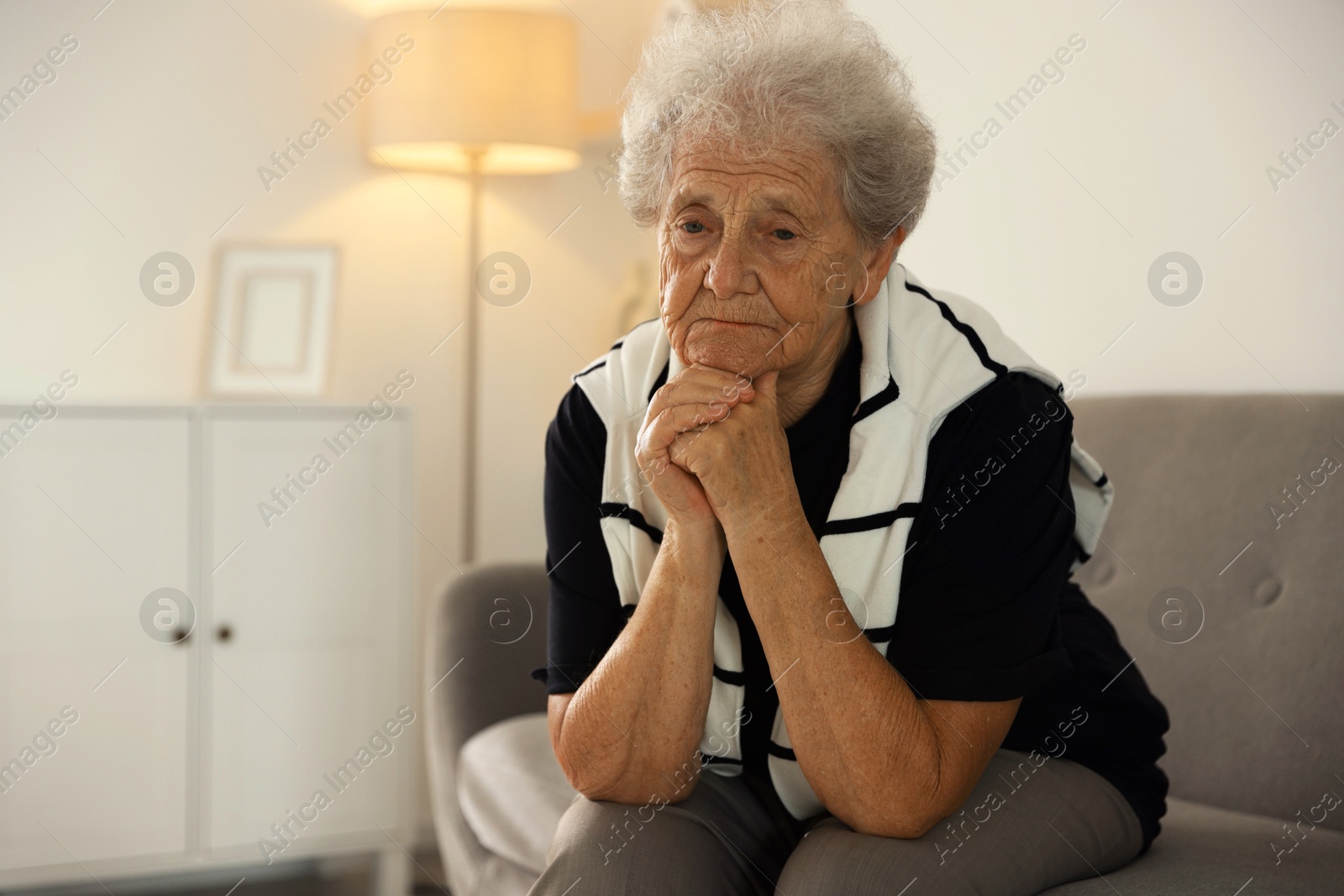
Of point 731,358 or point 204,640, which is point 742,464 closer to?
point 731,358

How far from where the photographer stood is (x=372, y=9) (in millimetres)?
2869

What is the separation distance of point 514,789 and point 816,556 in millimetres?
655

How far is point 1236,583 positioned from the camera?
1270 mm

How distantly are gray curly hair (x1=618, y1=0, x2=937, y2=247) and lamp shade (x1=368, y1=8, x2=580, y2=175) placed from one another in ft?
4.66

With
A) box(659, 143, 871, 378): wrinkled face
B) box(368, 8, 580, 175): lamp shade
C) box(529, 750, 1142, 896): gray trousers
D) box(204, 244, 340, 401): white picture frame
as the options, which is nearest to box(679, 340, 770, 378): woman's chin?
box(659, 143, 871, 378): wrinkled face

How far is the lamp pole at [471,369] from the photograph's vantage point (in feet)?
9.00

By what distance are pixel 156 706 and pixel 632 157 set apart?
157cm

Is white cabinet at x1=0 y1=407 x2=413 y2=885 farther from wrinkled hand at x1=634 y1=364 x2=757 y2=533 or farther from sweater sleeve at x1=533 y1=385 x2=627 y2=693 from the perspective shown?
wrinkled hand at x1=634 y1=364 x2=757 y2=533

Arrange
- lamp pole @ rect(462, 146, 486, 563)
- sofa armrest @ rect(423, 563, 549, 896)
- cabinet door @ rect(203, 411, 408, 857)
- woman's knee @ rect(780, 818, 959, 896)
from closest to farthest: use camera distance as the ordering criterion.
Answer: woman's knee @ rect(780, 818, 959, 896), sofa armrest @ rect(423, 563, 549, 896), cabinet door @ rect(203, 411, 408, 857), lamp pole @ rect(462, 146, 486, 563)

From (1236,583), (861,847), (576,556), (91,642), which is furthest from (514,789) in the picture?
(91,642)

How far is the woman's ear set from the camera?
110 centimetres

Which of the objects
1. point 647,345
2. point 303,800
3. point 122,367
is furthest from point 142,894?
point 647,345

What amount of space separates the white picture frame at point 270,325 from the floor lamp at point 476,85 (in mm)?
362

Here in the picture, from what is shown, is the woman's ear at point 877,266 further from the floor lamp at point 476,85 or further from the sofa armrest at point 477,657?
the floor lamp at point 476,85
